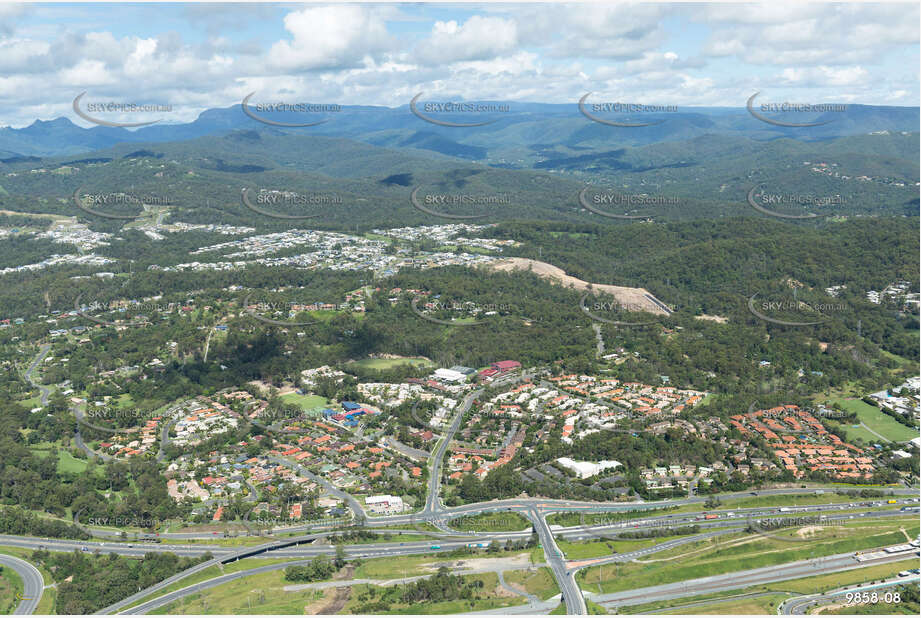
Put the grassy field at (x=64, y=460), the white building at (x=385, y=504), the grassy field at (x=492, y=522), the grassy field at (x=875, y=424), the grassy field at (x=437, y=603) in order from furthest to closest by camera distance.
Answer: the grassy field at (x=875, y=424)
the grassy field at (x=64, y=460)
the white building at (x=385, y=504)
the grassy field at (x=492, y=522)
the grassy field at (x=437, y=603)

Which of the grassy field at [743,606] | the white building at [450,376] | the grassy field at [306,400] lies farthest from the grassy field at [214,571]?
the white building at [450,376]

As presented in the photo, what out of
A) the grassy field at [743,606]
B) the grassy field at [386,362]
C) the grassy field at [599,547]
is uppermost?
the grassy field at [386,362]

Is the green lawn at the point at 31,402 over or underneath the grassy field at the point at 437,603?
over

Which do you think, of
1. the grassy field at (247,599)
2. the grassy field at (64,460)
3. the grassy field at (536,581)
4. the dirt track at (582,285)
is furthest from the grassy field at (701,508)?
the dirt track at (582,285)

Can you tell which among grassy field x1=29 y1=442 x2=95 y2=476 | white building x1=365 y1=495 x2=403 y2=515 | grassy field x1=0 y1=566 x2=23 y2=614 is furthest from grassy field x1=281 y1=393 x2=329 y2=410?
grassy field x1=0 y1=566 x2=23 y2=614

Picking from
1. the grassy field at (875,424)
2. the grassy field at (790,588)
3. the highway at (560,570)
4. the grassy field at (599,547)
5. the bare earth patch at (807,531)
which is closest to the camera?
the highway at (560,570)

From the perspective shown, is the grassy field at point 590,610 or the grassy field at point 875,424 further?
the grassy field at point 875,424

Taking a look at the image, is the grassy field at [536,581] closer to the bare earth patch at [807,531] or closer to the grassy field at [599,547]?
the grassy field at [599,547]
